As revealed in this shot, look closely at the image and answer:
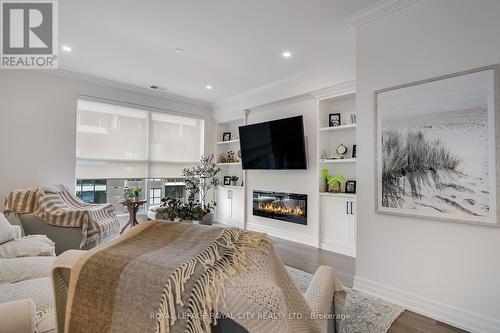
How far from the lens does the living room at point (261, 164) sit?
0.85 meters

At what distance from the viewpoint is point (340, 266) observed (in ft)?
10.9

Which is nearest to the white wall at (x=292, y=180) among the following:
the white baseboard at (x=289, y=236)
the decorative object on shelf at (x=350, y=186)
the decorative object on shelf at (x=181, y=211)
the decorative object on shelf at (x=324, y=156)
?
the white baseboard at (x=289, y=236)

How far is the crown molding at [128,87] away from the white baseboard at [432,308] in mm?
4621

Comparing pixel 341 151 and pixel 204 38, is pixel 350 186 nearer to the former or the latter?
pixel 341 151

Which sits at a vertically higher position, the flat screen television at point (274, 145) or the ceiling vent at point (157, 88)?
the ceiling vent at point (157, 88)

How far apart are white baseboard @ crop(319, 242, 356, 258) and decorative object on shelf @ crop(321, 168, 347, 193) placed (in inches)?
32.8

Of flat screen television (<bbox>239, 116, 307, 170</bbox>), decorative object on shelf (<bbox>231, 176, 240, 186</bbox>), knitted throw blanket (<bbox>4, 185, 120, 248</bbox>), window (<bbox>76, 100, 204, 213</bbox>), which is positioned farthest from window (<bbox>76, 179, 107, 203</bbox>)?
flat screen television (<bbox>239, 116, 307, 170</bbox>)

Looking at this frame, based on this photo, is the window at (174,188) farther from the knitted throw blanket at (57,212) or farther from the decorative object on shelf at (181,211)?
the decorative object on shelf at (181,211)

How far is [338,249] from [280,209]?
1.28 m

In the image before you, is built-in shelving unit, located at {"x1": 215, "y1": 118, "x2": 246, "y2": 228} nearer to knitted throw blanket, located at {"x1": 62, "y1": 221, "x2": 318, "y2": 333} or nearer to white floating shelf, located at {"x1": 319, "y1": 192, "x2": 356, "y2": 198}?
white floating shelf, located at {"x1": 319, "y1": 192, "x2": 356, "y2": 198}

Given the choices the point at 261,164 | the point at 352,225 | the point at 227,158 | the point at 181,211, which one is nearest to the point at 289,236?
the point at 352,225

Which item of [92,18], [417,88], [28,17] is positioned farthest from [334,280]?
[28,17]

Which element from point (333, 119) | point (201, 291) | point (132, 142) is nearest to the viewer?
point (201, 291)

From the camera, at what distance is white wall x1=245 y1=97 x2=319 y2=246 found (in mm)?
4336
